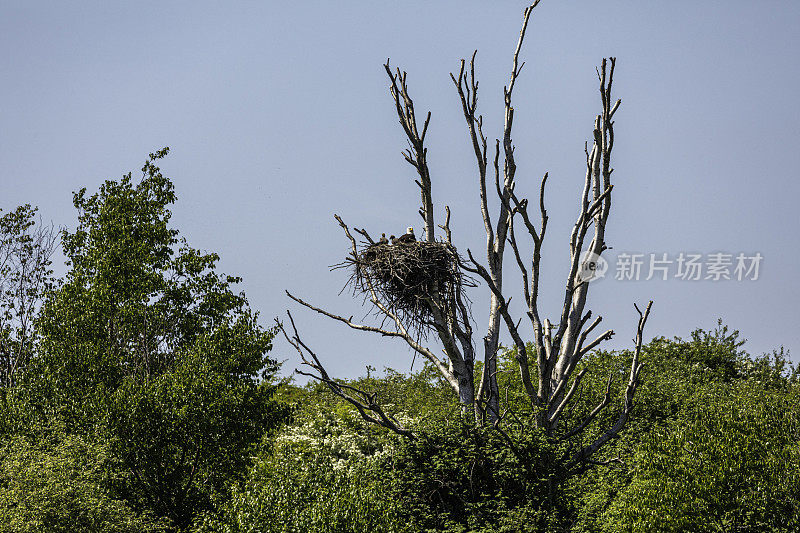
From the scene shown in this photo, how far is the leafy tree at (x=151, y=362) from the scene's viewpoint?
18328mm

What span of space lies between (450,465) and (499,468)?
91 centimetres

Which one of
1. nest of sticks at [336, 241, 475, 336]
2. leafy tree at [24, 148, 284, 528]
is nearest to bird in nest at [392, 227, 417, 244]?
nest of sticks at [336, 241, 475, 336]

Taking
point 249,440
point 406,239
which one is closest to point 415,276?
point 406,239

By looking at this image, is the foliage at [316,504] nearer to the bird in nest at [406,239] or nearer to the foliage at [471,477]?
the foliage at [471,477]

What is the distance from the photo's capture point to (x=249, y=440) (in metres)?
19.8

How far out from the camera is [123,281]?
73.4 ft

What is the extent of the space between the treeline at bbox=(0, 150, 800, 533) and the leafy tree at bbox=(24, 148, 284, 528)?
50 millimetres

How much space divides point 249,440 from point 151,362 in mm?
3901

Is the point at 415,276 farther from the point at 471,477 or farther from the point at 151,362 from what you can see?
the point at 151,362

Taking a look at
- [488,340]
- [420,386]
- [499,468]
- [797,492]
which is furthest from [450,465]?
[420,386]

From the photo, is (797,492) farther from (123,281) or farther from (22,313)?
(22,313)

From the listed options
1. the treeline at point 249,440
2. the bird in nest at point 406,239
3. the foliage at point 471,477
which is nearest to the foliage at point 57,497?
the treeline at point 249,440

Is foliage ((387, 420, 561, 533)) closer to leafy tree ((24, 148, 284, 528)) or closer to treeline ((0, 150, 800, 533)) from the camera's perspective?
treeline ((0, 150, 800, 533))

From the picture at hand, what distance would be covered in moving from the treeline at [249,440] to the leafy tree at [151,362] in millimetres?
50
